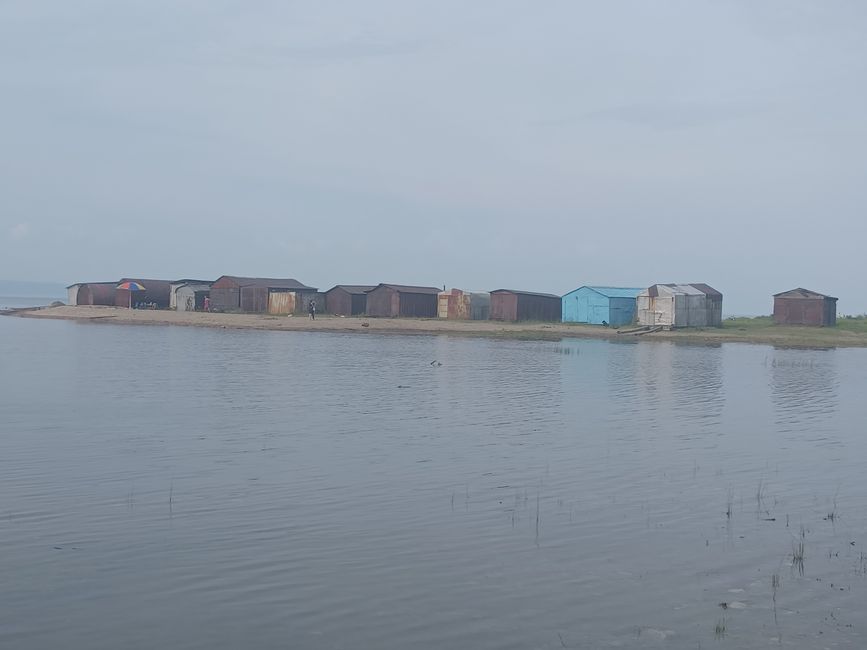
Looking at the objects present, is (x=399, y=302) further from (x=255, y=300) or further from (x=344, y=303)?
(x=255, y=300)

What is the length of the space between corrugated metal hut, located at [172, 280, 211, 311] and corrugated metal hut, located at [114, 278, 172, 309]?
2.60 metres

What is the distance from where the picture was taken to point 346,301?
8269cm

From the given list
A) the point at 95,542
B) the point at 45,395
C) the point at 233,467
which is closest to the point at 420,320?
the point at 45,395

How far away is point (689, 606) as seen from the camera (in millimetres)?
10406

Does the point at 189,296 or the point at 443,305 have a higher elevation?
the point at 189,296

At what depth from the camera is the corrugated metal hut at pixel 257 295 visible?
8288 cm

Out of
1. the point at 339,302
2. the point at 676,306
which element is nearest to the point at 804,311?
the point at 676,306

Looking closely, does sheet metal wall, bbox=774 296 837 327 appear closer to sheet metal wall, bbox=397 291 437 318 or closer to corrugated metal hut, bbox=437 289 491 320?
corrugated metal hut, bbox=437 289 491 320

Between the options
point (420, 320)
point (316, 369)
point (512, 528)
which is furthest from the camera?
point (420, 320)

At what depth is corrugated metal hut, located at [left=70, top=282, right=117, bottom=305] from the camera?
93.9 m

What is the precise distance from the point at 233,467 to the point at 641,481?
734cm

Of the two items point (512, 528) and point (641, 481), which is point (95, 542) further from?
point (641, 481)

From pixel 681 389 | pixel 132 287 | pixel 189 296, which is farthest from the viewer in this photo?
pixel 132 287

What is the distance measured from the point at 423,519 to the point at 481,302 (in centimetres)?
6747
